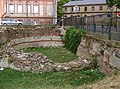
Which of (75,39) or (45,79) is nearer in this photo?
(45,79)

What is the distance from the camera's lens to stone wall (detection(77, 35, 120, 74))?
1506cm

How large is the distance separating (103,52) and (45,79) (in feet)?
11.2

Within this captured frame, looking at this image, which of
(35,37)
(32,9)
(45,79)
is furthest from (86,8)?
(45,79)

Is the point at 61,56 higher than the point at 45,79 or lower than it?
higher

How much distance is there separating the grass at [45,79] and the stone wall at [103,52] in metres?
0.65

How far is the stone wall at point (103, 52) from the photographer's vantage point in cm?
1506

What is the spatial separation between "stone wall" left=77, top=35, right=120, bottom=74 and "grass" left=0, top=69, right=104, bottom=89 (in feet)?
2.13

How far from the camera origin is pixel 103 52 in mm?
17188

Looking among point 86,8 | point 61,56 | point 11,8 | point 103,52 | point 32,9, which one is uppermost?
point 86,8

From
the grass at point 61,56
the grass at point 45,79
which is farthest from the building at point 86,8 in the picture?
the grass at point 45,79

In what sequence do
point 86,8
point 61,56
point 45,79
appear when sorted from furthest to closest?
1. point 86,8
2. point 61,56
3. point 45,79

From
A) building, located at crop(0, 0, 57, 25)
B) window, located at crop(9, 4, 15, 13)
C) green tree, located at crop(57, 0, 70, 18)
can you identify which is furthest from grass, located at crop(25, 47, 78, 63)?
green tree, located at crop(57, 0, 70, 18)

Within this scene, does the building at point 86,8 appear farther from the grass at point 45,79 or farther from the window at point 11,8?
the grass at point 45,79

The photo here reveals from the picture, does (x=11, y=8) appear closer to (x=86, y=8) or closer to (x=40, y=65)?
(x=86, y=8)
